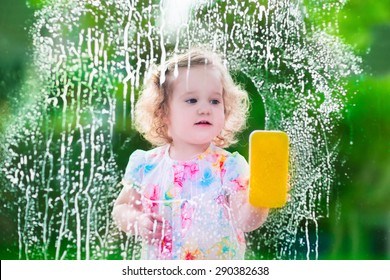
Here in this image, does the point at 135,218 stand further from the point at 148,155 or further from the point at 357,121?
the point at 357,121

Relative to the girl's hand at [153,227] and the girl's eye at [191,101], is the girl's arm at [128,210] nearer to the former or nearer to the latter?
the girl's hand at [153,227]

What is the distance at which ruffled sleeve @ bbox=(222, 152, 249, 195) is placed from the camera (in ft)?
4.04

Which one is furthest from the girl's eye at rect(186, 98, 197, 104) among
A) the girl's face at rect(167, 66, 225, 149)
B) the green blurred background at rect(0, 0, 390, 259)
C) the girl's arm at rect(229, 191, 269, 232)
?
the green blurred background at rect(0, 0, 390, 259)

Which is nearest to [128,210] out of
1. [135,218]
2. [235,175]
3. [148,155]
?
[135,218]

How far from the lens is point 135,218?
127cm

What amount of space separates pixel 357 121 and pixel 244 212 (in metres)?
0.37

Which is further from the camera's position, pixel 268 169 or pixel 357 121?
pixel 357 121

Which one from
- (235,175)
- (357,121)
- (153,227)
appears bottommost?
(153,227)

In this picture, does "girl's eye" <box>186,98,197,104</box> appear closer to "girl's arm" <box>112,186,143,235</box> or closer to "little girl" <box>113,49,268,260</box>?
"little girl" <box>113,49,268,260</box>

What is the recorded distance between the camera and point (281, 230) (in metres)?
1.33

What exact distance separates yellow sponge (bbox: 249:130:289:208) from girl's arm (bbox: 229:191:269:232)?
0.03m
